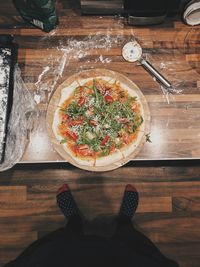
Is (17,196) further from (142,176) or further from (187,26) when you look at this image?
(187,26)

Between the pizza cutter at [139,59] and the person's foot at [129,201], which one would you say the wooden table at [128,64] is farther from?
the person's foot at [129,201]

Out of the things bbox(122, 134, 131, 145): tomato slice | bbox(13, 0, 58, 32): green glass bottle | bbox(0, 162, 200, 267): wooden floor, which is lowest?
bbox(0, 162, 200, 267): wooden floor

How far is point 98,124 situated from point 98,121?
14 millimetres

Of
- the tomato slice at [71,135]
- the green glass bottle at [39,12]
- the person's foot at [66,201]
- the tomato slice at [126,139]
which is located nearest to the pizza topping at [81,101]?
the tomato slice at [71,135]

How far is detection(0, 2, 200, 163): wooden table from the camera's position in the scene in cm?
179

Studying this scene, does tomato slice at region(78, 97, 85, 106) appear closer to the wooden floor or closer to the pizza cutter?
the pizza cutter

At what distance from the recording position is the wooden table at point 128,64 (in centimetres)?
179

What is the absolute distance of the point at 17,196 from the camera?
6.54ft

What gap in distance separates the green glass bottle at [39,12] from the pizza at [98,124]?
1.08ft

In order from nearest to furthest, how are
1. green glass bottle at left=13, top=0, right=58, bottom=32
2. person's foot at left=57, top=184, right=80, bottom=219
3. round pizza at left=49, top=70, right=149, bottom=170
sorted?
green glass bottle at left=13, top=0, right=58, bottom=32 < round pizza at left=49, top=70, right=149, bottom=170 < person's foot at left=57, top=184, right=80, bottom=219

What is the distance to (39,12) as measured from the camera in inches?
65.6

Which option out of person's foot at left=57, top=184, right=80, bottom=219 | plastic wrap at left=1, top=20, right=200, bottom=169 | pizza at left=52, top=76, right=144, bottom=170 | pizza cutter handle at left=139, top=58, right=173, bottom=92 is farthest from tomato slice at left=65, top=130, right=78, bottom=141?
pizza cutter handle at left=139, top=58, right=173, bottom=92

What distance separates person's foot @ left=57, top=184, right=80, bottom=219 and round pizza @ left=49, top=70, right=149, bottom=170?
1.09 ft

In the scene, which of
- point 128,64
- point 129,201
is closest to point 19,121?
point 128,64
